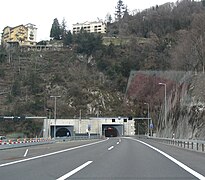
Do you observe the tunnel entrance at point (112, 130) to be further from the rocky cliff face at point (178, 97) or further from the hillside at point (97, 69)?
the rocky cliff face at point (178, 97)

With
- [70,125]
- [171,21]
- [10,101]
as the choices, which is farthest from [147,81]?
[10,101]

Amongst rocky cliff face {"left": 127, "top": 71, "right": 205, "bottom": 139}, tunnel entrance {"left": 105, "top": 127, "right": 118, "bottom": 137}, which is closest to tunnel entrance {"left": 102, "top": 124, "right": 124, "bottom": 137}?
tunnel entrance {"left": 105, "top": 127, "right": 118, "bottom": 137}

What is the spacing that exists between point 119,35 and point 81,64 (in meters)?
28.3

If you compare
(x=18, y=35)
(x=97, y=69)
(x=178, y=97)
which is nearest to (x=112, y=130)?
(x=97, y=69)

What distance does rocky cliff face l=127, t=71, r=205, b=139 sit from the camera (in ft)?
168

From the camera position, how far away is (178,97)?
6688 cm

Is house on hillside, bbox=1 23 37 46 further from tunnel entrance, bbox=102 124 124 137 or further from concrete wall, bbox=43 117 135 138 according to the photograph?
concrete wall, bbox=43 117 135 138

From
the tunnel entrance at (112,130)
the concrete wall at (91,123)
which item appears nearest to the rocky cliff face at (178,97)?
the concrete wall at (91,123)

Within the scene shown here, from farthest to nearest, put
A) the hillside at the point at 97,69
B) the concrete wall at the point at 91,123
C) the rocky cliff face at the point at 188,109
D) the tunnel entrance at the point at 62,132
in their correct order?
the tunnel entrance at the point at 62,132, the hillside at the point at 97,69, the concrete wall at the point at 91,123, the rocky cliff face at the point at 188,109

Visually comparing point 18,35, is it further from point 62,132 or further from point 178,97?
point 178,97

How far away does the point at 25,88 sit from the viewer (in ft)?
433

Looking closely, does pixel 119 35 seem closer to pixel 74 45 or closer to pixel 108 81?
pixel 74 45

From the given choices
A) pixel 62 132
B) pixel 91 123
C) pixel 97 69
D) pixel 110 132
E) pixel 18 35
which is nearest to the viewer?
pixel 91 123

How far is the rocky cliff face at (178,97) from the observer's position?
51131 millimetres
